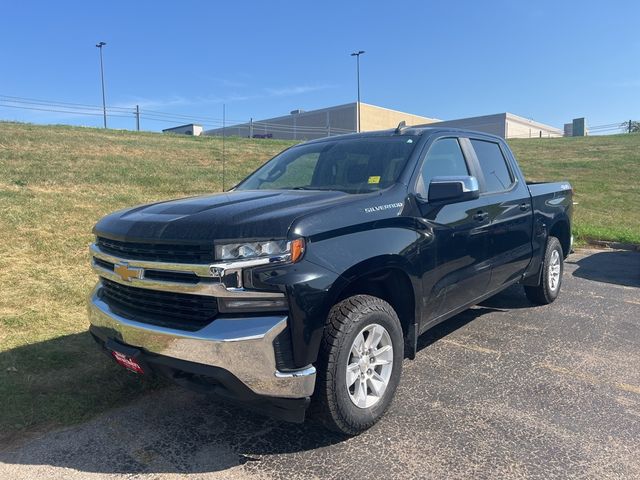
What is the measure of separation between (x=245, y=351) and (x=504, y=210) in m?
3.03

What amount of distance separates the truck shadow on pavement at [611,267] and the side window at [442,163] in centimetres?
421

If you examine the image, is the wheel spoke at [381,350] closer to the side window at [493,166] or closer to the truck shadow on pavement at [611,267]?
the side window at [493,166]

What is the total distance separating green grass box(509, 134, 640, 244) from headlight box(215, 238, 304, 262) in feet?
32.4

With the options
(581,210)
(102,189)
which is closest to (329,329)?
(102,189)

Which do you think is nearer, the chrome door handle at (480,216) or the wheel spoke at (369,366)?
the wheel spoke at (369,366)

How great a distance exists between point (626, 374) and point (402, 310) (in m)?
2.01

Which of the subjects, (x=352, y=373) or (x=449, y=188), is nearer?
(x=352, y=373)

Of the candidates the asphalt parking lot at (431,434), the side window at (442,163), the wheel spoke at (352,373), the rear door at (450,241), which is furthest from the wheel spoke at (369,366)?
the side window at (442,163)

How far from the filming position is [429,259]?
3584mm

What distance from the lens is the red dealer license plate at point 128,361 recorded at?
9.94 ft

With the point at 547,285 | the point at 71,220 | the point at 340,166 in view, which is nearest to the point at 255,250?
the point at 340,166

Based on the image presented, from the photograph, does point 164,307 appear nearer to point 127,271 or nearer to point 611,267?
point 127,271

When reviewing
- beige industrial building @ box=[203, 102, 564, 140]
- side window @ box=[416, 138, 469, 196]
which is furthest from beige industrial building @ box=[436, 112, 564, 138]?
side window @ box=[416, 138, 469, 196]

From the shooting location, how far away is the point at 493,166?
4980 mm
